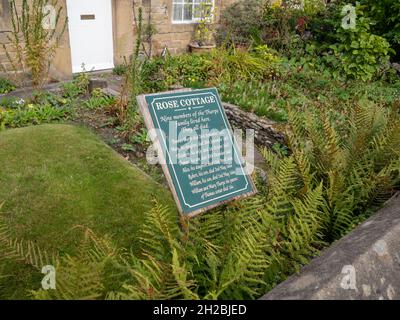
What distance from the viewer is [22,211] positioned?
3.21 m

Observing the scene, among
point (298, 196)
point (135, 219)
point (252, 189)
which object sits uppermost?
point (252, 189)

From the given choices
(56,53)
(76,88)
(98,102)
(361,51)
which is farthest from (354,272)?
(361,51)

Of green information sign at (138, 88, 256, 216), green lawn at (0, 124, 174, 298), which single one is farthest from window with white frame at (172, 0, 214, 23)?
green information sign at (138, 88, 256, 216)

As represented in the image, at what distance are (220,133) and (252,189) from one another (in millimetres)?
464

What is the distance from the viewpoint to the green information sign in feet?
7.93

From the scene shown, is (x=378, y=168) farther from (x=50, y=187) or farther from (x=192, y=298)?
(x=50, y=187)

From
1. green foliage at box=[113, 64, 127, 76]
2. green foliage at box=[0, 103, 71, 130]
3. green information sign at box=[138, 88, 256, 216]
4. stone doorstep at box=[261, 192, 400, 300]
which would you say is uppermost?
green information sign at box=[138, 88, 256, 216]

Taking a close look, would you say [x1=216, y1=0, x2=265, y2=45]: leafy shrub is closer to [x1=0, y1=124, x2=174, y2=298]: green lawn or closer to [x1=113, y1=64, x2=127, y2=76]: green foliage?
[x1=113, y1=64, x2=127, y2=76]: green foliage

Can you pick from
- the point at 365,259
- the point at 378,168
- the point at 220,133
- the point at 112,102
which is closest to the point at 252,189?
the point at 220,133

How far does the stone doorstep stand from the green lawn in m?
1.18

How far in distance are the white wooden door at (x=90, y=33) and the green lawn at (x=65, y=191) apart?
13.7 ft

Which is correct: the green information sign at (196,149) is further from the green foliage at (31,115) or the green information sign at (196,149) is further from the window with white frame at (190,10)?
the window with white frame at (190,10)

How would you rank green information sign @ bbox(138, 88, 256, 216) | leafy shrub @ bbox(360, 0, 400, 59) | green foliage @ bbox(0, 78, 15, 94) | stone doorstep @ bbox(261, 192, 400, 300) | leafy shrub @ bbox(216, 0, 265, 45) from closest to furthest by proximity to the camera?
stone doorstep @ bbox(261, 192, 400, 300) < green information sign @ bbox(138, 88, 256, 216) < green foliage @ bbox(0, 78, 15, 94) < leafy shrub @ bbox(360, 0, 400, 59) < leafy shrub @ bbox(216, 0, 265, 45)

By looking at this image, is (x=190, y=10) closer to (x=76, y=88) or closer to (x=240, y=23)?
(x=240, y=23)
